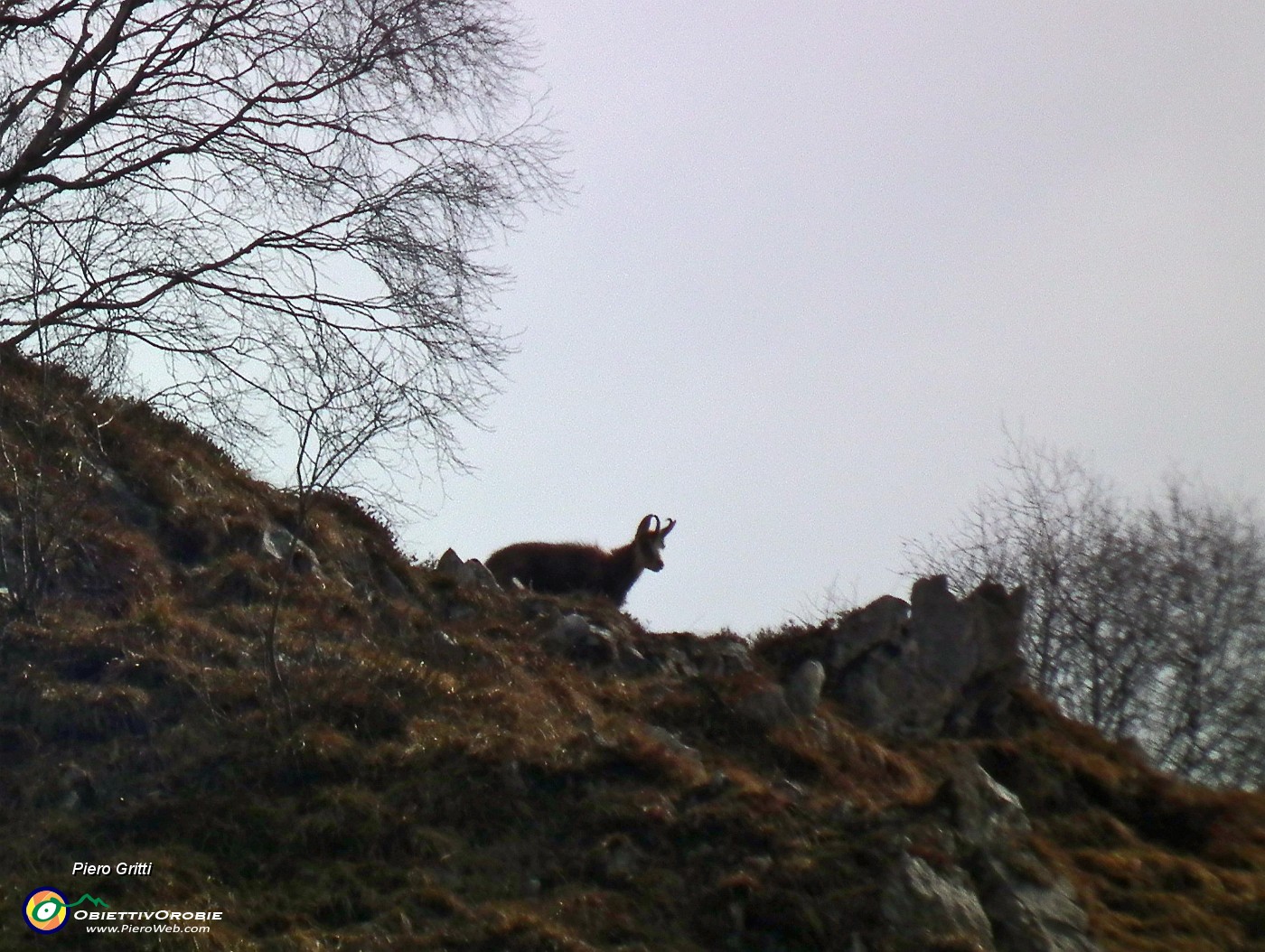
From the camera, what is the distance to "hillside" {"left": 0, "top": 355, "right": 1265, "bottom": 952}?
7434 mm

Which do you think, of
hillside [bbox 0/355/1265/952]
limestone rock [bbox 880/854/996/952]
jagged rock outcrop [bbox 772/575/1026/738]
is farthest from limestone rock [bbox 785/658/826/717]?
limestone rock [bbox 880/854/996/952]

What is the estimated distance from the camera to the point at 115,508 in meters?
12.1

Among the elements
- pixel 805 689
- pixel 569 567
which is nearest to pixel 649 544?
pixel 569 567

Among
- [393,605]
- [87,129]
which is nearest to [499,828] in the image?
[393,605]

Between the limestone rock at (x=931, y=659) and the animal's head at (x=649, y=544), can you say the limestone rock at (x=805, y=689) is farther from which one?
the animal's head at (x=649, y=544)

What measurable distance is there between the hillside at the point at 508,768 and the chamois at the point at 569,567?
9.17ft

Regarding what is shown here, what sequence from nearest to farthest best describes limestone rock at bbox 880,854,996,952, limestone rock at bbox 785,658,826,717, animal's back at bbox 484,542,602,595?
limestone rock at bbox 880,854,996,952 < limestone rock at bbox 785,658,826,717 < animal's back at bbox 484,542,602,595

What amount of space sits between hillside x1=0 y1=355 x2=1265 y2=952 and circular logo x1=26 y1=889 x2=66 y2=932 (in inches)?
2.8

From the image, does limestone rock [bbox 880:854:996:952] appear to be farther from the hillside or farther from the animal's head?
the animal's head

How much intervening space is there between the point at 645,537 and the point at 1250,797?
800cm

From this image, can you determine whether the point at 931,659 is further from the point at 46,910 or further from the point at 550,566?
the point at 46,910

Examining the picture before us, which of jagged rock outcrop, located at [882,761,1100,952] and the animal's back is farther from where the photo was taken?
the animal's back

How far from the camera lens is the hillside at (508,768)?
24.4 ft

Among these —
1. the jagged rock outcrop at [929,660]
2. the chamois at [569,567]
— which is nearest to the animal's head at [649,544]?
the chamois at [569,567]
